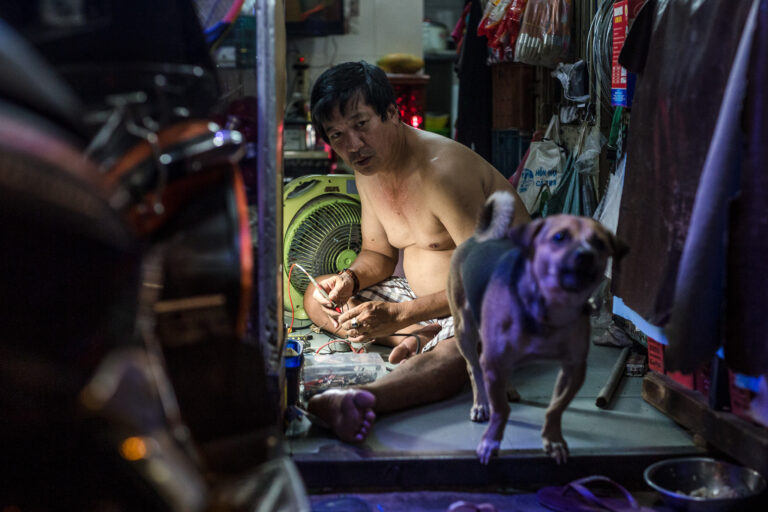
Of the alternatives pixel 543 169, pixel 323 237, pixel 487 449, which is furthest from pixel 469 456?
pixel 543 169

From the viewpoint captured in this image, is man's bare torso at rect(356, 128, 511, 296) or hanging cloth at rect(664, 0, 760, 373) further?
man's bare torso at rect(356, 128, 511, 296)

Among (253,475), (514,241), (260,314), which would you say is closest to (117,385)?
(253,475)

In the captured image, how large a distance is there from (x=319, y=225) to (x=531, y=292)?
2.42 metres

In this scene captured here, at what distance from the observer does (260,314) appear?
1.98 metres

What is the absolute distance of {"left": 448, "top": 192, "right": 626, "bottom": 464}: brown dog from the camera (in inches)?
61.2

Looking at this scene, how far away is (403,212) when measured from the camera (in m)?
3.22

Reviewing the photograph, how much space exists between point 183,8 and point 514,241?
94cm

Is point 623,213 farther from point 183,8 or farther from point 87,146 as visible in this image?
point 87,146

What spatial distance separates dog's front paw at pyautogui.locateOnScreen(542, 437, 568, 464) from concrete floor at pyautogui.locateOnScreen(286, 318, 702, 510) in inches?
7.2

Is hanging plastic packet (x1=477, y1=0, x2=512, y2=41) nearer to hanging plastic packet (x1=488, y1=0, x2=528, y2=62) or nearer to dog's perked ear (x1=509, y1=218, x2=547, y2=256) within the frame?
hanging plastic packet (x1=488, y1=0, x2=528, y2=62)

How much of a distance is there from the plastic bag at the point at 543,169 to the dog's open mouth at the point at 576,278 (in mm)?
3508

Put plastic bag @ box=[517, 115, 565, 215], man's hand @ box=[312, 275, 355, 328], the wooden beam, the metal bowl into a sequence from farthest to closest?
1. plastic bag @ box=[517, 115, 565, 215]
2. man's hand @ box=[312, 275, 355, 328]
3. the wooden beam
4. the metal bowl

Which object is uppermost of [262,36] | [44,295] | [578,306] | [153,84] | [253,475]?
[262,36]

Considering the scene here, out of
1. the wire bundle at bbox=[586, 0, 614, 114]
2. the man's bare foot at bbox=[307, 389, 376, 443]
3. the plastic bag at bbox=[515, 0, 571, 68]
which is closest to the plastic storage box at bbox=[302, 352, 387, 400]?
the man's bare foot at bbox=[307, 389, 376, 443]
